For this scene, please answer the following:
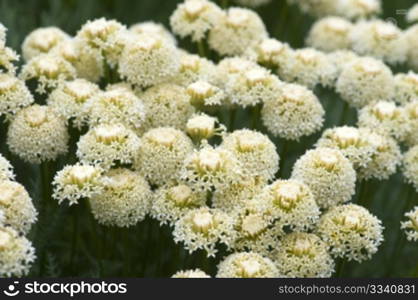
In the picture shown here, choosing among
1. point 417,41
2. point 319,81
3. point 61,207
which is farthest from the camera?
point 417,41

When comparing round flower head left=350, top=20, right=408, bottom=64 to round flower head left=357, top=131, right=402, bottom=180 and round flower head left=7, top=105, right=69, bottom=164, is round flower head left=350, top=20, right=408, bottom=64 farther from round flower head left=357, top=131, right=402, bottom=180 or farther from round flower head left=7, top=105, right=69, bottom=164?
round flower head left=7, top=105, right=69, bottom=164

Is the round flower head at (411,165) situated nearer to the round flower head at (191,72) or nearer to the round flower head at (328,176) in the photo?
the round flower head at (328,176)

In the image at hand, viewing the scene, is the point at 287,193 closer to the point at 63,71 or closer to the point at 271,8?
the point at 63,71

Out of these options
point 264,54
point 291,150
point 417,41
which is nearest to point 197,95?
point 264,54

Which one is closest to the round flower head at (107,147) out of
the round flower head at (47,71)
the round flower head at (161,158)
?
the round flower head at (161,158)

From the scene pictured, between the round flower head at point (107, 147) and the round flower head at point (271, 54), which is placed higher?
the round flower head at point (271, 54)

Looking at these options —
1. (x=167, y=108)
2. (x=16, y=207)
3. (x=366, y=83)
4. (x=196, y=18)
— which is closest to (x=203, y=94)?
(x=167, y=108)

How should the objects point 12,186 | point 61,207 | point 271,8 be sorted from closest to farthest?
point 12,186 → point 61,207 → point 271,8
